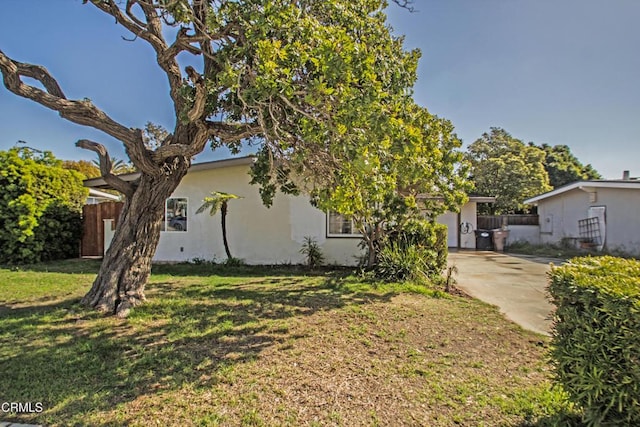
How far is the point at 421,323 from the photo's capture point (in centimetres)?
523

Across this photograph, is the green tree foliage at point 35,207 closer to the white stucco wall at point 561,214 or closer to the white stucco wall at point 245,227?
the white stucco wall at point 245,227

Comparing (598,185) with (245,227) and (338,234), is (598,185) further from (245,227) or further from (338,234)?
(245,227)

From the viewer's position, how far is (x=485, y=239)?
703 inches

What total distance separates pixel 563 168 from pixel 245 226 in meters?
31.3

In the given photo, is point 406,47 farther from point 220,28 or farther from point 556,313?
point 556,313

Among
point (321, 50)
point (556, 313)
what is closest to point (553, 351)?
point (556, 313)

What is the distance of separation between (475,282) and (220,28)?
26.7ft

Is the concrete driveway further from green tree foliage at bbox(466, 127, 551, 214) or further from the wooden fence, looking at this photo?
green tree foliage at bbox(466, 127, 551, 214)

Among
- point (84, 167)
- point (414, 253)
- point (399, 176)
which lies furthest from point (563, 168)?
point (84, 167)

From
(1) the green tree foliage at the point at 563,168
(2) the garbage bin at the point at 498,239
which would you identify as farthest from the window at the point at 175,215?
(1) the green tree foliage at the point at 563,168

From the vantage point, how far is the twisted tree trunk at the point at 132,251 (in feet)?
→ 18.9

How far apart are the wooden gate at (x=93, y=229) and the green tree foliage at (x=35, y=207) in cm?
34

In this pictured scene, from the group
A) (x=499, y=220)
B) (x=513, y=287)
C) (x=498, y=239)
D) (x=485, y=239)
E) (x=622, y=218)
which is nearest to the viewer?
(x=513, y=287)

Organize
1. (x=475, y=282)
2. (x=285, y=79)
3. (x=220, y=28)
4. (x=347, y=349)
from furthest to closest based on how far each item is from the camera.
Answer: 1. (x=475, y=282)
2. (x=220, y=28)
3. (x=347, y=349)
4. (x=285, y=79)
